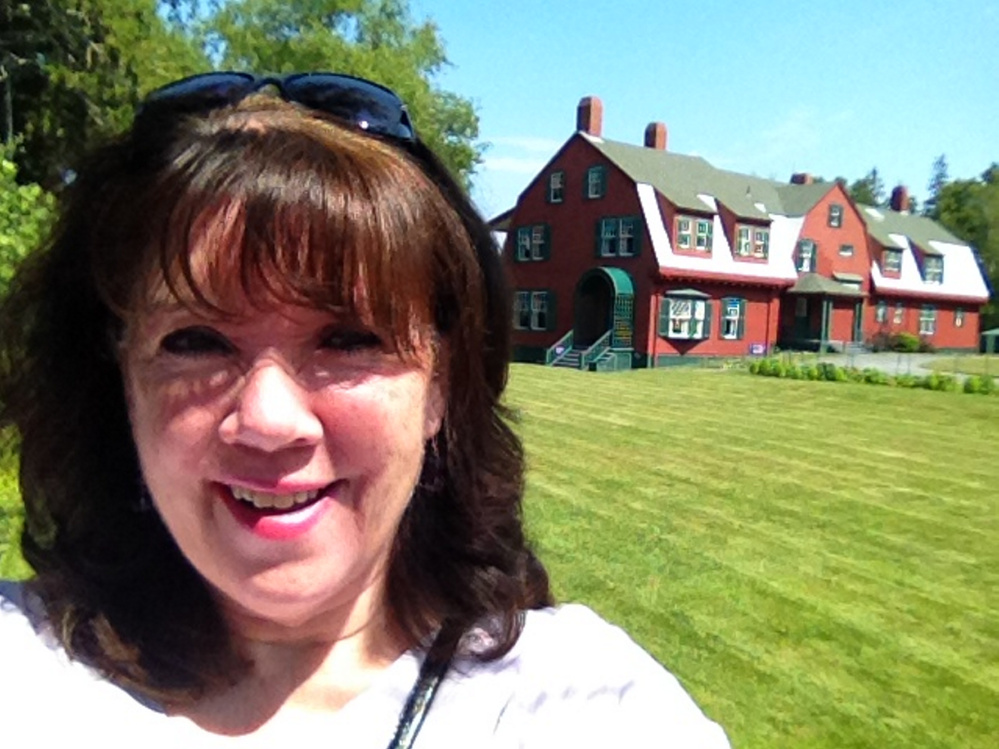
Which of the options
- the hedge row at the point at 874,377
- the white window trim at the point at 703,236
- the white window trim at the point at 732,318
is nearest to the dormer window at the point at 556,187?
the white window trim at the point at 703,236

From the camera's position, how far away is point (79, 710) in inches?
55.7

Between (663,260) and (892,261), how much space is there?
16558mm

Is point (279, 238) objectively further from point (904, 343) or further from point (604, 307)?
point (904, 343)

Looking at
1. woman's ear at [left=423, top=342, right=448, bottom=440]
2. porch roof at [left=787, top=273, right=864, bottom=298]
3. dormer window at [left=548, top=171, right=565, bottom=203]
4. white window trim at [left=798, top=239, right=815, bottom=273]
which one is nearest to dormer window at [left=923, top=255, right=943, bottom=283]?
porch roof at [left=787, top=273, right=864, bottom=298]

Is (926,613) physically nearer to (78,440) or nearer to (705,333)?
(78,440)

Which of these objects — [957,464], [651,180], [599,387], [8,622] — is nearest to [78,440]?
[8,622]

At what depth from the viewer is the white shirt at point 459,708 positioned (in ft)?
4.51

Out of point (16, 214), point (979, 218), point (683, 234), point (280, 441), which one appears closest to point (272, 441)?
point (280, 441)

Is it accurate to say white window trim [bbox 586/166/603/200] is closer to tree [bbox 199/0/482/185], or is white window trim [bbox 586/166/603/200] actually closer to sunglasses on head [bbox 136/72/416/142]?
tree [bbox 199/0/482/185]

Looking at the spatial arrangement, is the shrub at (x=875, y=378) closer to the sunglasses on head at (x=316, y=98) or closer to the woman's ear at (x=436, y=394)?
the woman's ear at (x=436, y=394)

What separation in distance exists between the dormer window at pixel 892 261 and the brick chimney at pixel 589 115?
51.1 feet

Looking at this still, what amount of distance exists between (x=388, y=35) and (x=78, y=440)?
34.8 meters

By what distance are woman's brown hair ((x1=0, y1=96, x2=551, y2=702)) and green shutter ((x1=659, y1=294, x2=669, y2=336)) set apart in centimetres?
3054

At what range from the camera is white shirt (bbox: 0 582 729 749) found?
138cm
